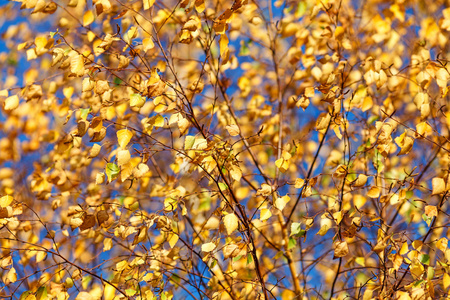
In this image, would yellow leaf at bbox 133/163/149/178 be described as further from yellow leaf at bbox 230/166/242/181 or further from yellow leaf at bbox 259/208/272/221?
yellow leaf at bbox 259/208/272/221

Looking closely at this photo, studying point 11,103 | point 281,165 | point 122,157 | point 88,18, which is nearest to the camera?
point 122,157

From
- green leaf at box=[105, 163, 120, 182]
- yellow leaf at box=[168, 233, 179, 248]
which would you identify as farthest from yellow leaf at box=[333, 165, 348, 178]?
green leaf at box=[105, 163, 120, 182]

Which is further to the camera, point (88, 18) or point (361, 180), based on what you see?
point (88, 18)

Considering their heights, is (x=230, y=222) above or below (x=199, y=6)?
below

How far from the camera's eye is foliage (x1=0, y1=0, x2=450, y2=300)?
1529mm

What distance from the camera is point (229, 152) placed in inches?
57.8

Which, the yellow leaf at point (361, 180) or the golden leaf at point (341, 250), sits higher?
the yellow leaf at point (361, 180)

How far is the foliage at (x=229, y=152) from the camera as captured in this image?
153 cm

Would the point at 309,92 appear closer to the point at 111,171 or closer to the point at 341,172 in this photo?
the point at 341,172

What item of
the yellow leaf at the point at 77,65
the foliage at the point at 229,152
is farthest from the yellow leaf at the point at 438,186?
the yellow leaf at the point at 77,65

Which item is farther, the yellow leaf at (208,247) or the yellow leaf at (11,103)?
the yellow leaf at (11,103)

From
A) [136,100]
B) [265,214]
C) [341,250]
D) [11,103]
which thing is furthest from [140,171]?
[11,103]

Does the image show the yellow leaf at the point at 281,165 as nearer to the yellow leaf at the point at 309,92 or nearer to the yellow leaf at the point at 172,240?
the yellow leaf at the point at 309,92

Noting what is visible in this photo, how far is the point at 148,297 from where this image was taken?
4.98ft
